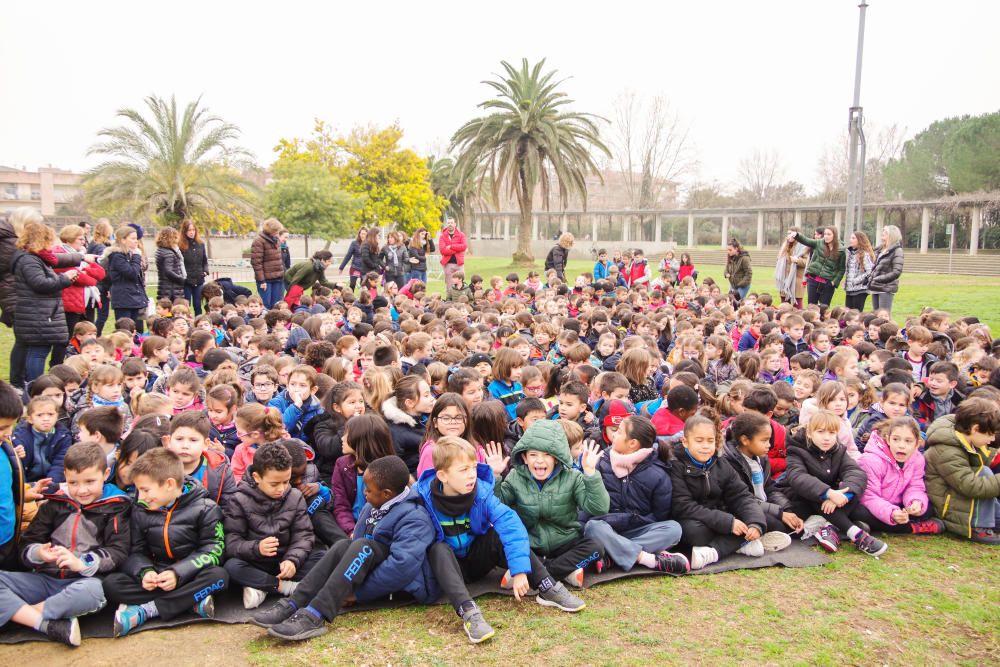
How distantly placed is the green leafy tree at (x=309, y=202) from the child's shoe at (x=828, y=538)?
23.0m

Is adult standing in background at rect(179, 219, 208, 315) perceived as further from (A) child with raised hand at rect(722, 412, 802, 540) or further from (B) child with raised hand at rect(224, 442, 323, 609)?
(A) child with raised hand at rect(722, 412, 802, 540)

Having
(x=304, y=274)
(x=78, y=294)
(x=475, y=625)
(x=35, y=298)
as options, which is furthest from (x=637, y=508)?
(x=304, y=274)

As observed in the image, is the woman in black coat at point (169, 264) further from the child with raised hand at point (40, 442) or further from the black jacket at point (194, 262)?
the child with raised hand at point (40, 442)

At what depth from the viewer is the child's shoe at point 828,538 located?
4.62 meters

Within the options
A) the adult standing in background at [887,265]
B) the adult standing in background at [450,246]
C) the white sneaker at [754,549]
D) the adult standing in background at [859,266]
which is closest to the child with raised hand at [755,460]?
the white sneaker at [754,549]

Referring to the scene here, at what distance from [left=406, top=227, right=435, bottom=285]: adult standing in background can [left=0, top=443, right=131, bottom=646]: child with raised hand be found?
39.7 feet

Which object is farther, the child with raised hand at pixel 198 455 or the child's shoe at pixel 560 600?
the child with raised hand at pixel 198 455

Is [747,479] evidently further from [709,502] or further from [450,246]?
[450,246]

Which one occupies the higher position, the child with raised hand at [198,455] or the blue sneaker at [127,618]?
the child with raised hand at [198,455]

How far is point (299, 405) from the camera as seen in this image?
5293 mm

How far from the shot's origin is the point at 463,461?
12.5ft

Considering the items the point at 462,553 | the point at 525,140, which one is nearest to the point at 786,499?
the point at 462,553

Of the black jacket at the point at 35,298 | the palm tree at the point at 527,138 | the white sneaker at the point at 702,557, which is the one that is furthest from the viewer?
the palm tree at the point at 527,138

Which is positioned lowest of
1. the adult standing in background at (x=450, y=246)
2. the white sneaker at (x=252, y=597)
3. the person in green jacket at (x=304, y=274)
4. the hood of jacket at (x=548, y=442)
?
the white sneaker at (x=252, y=597)
